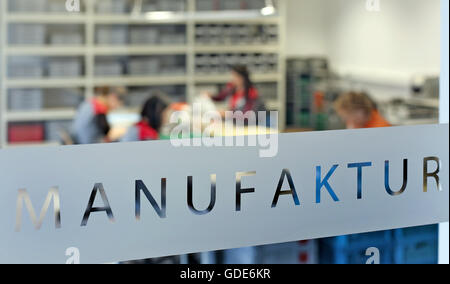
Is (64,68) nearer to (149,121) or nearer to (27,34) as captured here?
(27,34)

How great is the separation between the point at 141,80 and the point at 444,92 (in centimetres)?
519

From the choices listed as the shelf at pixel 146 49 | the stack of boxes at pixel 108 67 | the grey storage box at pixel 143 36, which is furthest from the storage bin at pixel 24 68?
the grey storage box at pixel 143 36

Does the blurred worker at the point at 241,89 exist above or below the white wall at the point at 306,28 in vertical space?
below

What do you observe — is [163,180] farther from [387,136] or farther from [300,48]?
[300,48]

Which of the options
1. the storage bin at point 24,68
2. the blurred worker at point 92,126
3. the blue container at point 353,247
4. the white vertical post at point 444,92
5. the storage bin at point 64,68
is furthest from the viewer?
the storage bin at point 64,68

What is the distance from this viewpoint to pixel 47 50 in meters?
6.12

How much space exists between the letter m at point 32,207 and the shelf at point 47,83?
5072 millimetres

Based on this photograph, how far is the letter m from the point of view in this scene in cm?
120

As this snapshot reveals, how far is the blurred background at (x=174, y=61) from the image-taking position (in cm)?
599

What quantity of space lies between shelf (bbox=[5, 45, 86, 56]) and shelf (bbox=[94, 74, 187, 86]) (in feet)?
1.14

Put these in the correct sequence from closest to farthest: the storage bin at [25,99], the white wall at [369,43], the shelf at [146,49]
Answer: the storage bin at [25,99]
the white wall at [369,43]
the shelf at [146,49]

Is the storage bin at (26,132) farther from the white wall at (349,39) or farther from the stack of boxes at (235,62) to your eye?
the white wall at (349,39)

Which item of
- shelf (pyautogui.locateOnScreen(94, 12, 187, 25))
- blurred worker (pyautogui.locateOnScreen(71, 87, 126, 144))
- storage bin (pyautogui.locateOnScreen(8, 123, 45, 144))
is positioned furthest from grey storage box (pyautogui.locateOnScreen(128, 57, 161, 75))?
blurred worker (pyautogui.locateOnScreen(71, 87, 126, 144))

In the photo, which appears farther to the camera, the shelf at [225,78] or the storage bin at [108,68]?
the shelf at [225,78]
